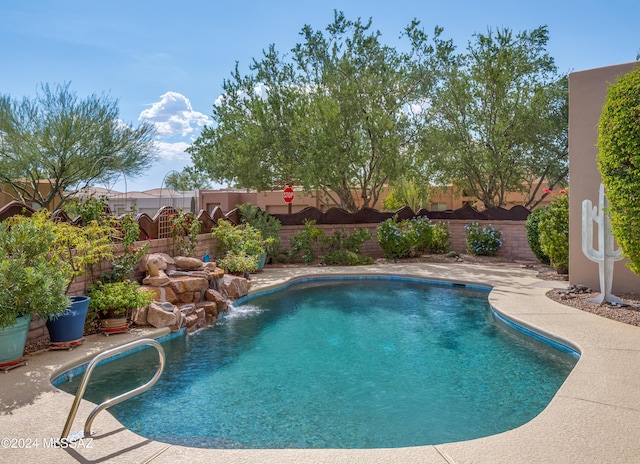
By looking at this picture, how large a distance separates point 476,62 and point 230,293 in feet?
42.5

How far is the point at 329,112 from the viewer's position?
47.3 ft

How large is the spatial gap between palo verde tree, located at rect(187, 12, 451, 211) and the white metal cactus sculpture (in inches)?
330

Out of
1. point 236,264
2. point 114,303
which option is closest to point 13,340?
point 114,303

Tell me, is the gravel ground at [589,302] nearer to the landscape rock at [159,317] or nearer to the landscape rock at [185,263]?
the landscape rock at [159,317]

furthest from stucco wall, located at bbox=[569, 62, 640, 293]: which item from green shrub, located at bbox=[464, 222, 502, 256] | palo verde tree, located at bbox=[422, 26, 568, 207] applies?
palo verde tree, located at bbox=[422, 26, 568, 207]

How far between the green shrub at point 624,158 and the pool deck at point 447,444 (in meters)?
1.66

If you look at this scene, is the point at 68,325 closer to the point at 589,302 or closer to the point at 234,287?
the point at 234,287

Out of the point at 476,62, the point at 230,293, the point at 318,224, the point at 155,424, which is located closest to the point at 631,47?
the point at 476,62

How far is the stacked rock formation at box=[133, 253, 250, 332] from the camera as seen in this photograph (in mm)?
7398

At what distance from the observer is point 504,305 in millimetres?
8359

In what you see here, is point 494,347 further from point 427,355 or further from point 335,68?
point 335,68

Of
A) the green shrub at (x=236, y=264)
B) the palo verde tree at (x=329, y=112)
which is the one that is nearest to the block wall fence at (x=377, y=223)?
the green shrub at (x=236, y=264)

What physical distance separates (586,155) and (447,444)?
7293 mm

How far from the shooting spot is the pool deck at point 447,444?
3.23 meters
